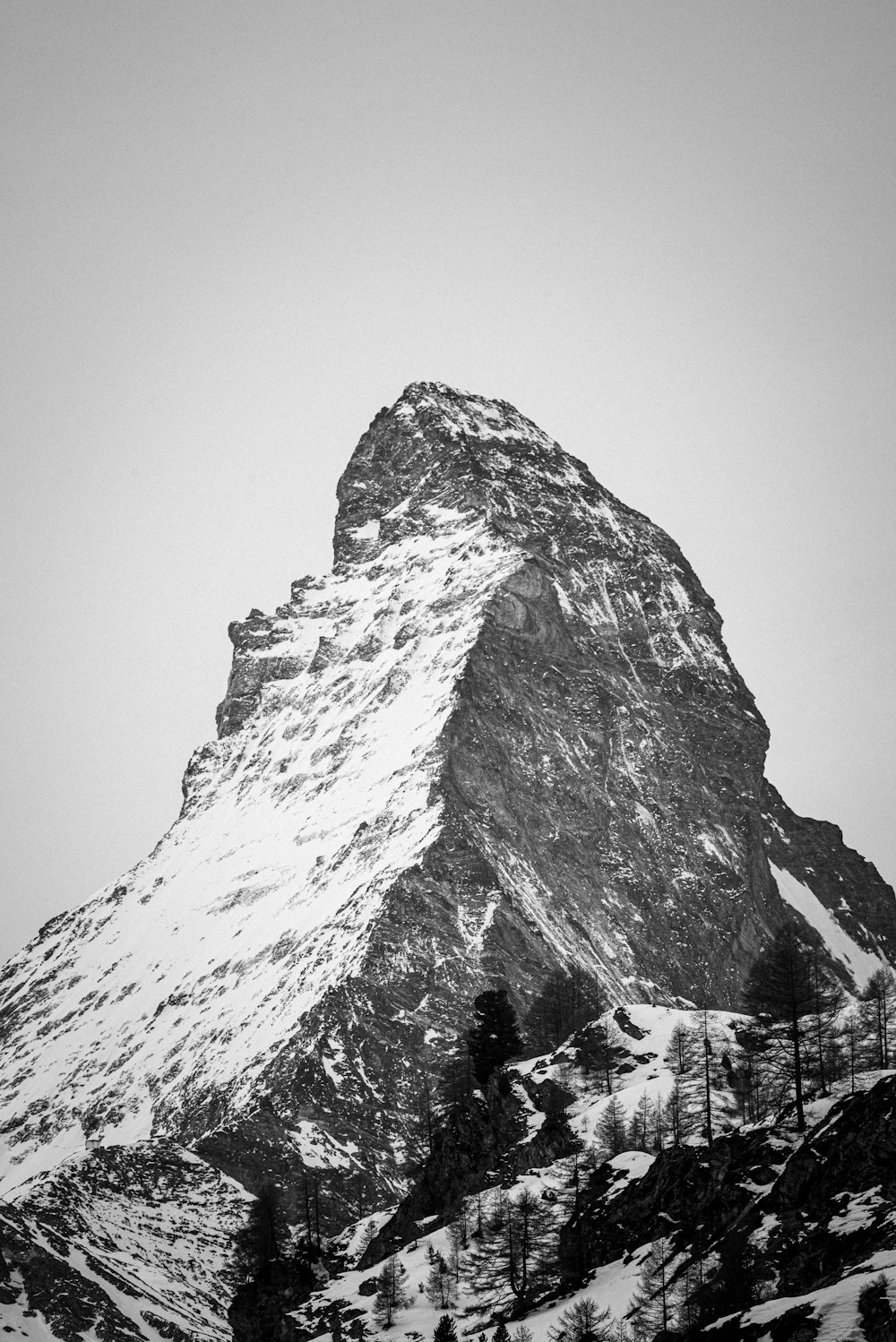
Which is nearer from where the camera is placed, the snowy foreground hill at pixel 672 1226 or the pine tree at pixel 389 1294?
the snowy foreground hill at pixel 672 1226

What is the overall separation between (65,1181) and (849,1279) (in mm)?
96296

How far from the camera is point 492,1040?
135m

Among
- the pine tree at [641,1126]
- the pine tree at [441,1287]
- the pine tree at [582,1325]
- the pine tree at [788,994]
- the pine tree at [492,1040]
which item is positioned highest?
the pine tree at [492,1040]

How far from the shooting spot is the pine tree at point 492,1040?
13400 cm

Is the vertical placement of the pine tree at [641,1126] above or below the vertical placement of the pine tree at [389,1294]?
above

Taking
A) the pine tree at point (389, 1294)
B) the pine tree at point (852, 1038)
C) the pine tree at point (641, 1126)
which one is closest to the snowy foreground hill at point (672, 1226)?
the pine tree at point (389, 1294)

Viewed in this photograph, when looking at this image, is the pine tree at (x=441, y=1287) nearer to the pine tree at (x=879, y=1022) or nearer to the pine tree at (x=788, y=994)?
the pine tree at (x=788, y=994)

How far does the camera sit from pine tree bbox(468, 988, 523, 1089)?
134 m

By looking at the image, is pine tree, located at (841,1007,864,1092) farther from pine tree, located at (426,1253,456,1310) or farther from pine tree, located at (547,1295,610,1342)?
pine tree, located at (426,1253,456,1310)

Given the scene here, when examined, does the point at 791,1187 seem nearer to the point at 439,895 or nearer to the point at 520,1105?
the point at 520,1105

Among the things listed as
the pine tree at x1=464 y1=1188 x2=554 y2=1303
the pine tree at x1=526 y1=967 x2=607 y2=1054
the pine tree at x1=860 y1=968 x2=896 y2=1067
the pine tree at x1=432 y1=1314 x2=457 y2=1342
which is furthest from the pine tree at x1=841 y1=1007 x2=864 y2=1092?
the pine tree at x1=526 y1=967 x2=607 y2=1054

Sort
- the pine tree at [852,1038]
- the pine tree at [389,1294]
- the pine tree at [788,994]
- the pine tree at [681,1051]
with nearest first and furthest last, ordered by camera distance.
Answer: the pine tree at [389,1294]
the pine tree at [788,994]
the pine tree at [852,1038]
the pine tree at [681,1051]

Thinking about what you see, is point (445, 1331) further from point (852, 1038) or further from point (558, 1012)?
point (558, 1012)

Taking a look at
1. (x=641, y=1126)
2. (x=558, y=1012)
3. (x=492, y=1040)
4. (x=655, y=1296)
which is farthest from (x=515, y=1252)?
(x=558, y=1012)
